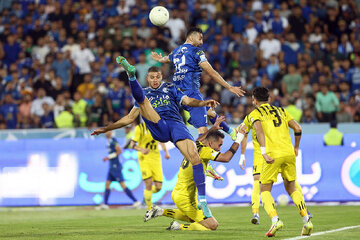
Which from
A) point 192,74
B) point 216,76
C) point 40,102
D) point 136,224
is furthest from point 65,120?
point 216,76

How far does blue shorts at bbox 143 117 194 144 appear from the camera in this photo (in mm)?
10719

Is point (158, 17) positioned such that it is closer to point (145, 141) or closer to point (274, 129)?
point (274, 129)

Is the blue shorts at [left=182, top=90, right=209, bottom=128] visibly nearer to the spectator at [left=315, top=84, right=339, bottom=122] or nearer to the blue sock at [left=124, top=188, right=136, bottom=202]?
the blue sock at [left=124, top=188, right=136, bottom=202]

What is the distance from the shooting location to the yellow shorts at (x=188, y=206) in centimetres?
1073

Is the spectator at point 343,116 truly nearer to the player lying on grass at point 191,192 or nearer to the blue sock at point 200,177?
the player lying on grass at point 191,192

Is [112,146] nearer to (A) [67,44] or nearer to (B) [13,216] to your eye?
(B) [13,216]

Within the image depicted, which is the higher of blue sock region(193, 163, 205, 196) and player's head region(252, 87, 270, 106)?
Result: player's head region(252, 87, 270, 106)

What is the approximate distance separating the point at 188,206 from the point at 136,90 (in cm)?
200

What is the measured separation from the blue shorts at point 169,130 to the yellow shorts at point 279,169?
1.42 metres

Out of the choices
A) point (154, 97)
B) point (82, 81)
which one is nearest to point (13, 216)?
point (154, 97)

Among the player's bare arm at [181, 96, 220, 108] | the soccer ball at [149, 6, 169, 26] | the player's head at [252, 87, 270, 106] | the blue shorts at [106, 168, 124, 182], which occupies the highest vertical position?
the soccer ball at [149, 6, 169, 26]

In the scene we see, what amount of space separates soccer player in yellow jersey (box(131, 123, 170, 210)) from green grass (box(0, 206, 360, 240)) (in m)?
0.66

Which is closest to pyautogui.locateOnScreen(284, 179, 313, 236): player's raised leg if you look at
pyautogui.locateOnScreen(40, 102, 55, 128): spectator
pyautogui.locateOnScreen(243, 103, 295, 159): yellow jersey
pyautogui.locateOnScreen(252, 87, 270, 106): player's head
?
pyautogui.locateOnScreen(243, 103, 295, 159): yellow jersey

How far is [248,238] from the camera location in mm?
9500
